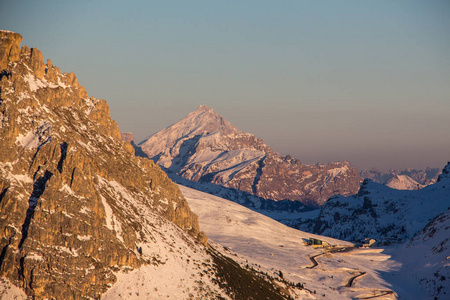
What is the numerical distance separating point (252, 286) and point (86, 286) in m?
39.7

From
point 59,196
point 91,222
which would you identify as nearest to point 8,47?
point 59,196

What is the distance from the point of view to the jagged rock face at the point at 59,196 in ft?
257

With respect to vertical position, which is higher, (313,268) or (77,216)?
(77,216)

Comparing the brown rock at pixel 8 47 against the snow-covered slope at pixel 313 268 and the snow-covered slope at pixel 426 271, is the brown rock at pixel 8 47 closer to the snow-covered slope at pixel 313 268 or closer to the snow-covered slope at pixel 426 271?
the snow-covered slope at pixel 313 268

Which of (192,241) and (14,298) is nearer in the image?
(14,298)

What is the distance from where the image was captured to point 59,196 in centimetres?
8544

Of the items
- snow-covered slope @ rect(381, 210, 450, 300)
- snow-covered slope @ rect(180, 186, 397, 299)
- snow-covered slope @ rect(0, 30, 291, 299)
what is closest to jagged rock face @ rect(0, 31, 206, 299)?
snow-covered slope @ rect(0, 30, 291, 299)

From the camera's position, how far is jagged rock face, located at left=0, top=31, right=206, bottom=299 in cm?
7831

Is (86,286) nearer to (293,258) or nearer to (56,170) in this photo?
(56,170)

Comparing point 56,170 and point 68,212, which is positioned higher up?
point 56,170

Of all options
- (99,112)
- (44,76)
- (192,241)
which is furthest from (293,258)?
(44,76)

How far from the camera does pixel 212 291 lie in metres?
96.4

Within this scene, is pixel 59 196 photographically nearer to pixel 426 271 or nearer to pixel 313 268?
pixel 313 268

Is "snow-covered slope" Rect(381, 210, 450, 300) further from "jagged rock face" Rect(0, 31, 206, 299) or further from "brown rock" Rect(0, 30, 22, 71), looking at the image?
"brown rock" Rect(0, 30, 22, 71)
